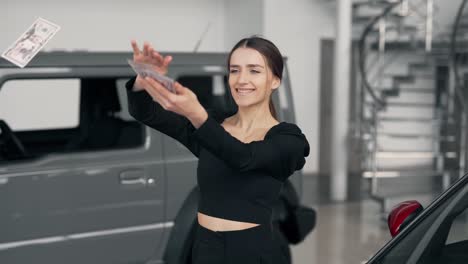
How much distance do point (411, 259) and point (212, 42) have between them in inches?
305

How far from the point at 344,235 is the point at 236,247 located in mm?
3942

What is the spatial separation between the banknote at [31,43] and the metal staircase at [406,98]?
482 cm

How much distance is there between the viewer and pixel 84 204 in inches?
118

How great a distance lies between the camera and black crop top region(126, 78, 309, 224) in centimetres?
150

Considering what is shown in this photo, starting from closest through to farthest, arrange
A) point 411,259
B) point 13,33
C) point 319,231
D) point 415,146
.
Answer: point 411,259, point 319,231, point 13,33, point 415,146

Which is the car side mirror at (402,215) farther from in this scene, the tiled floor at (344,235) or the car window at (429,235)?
the tiled floor at (344,235)

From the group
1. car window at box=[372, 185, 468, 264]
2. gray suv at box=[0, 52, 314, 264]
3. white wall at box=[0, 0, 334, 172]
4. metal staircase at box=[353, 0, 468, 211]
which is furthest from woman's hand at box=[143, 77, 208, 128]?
white wall at box=[0, 0, 334, 172]

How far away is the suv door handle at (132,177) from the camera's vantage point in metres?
3.09

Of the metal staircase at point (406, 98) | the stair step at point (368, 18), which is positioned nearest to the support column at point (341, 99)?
the metal staircase at point (406, 98)

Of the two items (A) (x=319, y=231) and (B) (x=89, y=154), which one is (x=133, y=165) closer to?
(B) (x=89, y=154)

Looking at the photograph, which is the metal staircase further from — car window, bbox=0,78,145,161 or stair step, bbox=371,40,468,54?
car window, bbox=0,78,145,161

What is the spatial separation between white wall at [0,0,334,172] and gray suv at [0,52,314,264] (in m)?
4.79

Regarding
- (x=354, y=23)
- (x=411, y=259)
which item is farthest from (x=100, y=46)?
(x=411, y=259)

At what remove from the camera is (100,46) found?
8250 millimetres
